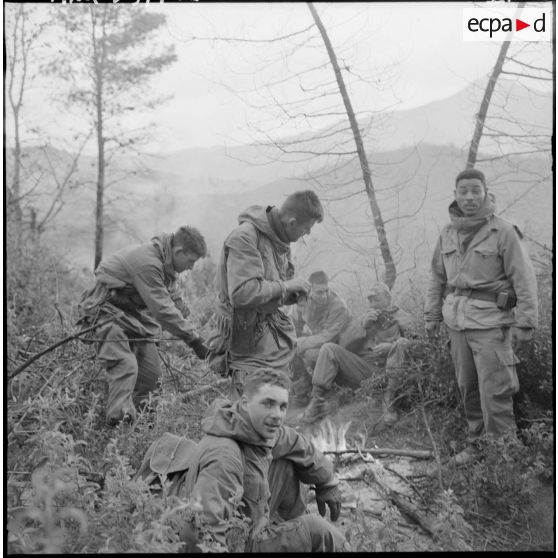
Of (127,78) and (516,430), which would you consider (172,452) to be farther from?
(127,78)

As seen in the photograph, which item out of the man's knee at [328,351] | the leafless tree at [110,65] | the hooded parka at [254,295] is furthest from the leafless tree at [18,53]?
the man's knee at [328,351]

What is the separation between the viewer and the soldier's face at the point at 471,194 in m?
4.21

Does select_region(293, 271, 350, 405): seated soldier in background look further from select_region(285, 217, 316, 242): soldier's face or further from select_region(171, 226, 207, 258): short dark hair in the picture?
select_region(285, 217, 316, 242): soldier's face

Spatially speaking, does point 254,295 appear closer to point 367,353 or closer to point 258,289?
point 258,289

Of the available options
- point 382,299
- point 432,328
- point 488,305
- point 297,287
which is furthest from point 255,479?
point 382,299

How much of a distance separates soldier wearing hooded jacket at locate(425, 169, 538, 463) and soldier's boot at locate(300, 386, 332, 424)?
1.16 meters

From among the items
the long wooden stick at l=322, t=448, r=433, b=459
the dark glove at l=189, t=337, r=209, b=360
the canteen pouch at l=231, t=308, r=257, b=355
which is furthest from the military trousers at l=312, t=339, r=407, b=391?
the canteen pouch at l=231, t=308, r=257, b=355

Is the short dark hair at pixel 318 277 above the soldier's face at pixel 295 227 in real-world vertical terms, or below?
below

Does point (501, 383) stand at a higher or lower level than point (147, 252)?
lower

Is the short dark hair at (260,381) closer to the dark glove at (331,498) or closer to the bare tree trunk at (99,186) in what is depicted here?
the dark glove at (331,498)

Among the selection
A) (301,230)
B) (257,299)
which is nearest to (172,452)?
(257,299)

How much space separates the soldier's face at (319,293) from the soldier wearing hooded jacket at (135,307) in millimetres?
1181

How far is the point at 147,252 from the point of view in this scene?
4.45m

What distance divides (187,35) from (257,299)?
188 centimetres
